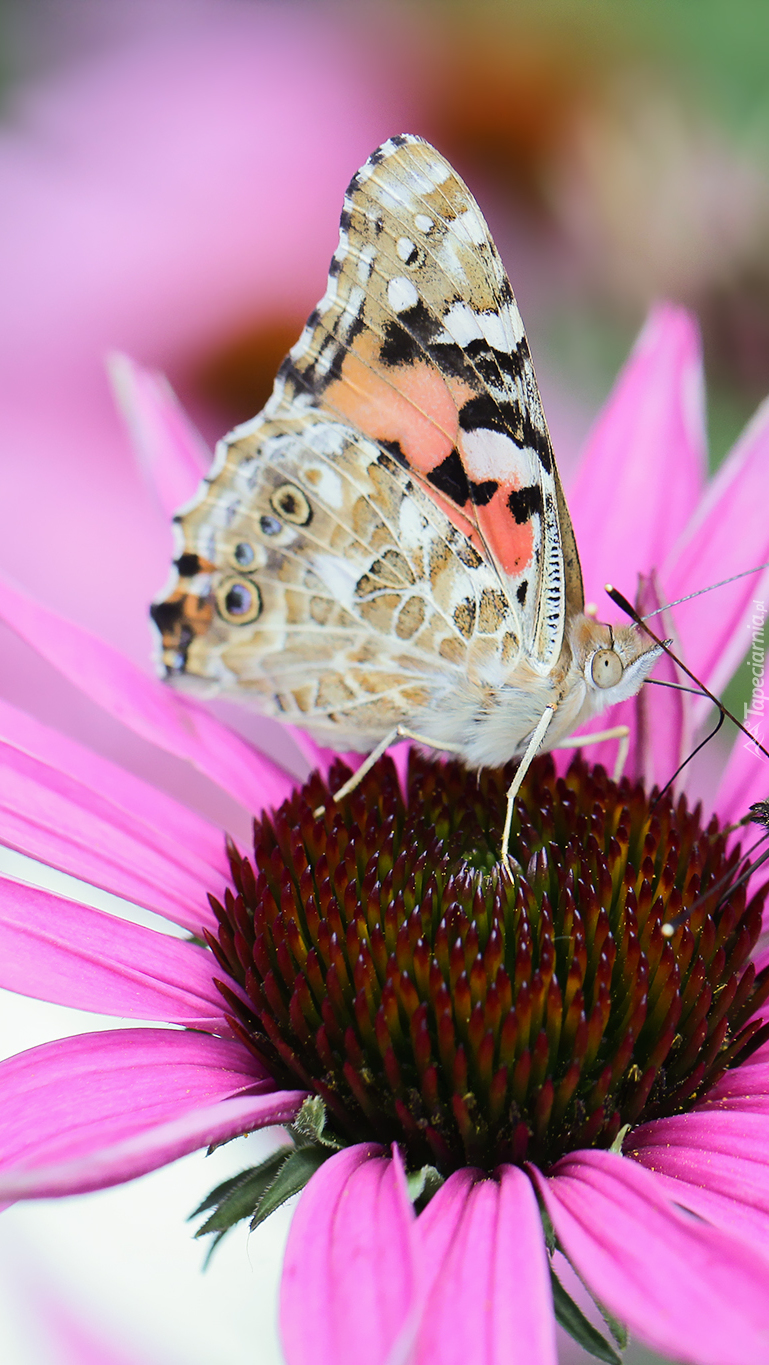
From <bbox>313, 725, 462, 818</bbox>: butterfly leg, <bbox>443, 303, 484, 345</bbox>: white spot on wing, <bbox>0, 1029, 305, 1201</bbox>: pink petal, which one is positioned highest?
<bbox>443, 303, 484, 345</bbox>: white spot on wing

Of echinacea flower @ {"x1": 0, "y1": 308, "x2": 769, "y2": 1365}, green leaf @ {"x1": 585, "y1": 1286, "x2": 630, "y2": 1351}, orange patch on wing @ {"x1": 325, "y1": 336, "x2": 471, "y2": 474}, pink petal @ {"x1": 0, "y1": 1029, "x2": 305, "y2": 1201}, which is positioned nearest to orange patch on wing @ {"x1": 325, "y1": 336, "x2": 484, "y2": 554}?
orange patch on wing @ {"x1": 325, "y1": 336, "x2": 471, "y2": 474}

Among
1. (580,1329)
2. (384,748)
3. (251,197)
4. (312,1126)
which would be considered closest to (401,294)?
(384,748)

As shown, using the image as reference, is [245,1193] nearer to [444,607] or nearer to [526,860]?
[526,860]

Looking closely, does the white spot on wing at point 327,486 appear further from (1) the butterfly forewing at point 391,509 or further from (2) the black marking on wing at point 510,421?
(2) the black marking on wing at point 510,421

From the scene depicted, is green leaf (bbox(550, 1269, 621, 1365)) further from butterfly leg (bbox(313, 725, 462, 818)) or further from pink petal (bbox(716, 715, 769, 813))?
pink petal (bbox(716, 715, 769, 813))

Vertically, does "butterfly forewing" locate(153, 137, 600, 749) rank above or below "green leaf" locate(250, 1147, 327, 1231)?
above
